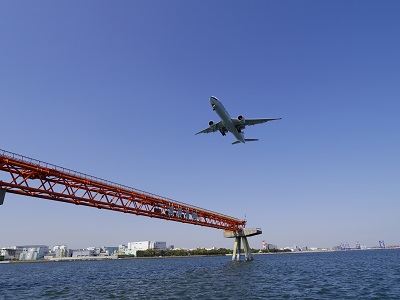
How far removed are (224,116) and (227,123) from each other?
162 cm

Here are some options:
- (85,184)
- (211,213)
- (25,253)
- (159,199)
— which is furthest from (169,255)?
(85,184)

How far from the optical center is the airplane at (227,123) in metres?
34.9

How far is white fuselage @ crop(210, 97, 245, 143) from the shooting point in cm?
3466

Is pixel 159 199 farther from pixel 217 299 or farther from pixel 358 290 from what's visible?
pixel 358 290

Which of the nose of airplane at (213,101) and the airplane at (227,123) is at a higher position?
the nose of airplane at (213,101)

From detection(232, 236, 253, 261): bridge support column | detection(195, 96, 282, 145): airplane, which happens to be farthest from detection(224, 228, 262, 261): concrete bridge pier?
detection(195, 96, 282, 145): airplane

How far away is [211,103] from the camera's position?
3472cm

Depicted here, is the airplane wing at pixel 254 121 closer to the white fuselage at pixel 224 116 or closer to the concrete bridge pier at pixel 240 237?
the white fuselage at pixel 224 116

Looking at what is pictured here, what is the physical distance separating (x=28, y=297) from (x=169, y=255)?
162644 millimetres

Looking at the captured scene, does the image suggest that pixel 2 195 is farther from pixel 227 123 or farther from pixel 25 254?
pixel 25 254

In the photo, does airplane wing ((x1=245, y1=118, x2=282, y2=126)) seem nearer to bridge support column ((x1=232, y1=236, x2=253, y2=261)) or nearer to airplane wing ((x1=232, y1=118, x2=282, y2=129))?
airplane wing ((x1=232, y1=118, x2=282, y2=129))

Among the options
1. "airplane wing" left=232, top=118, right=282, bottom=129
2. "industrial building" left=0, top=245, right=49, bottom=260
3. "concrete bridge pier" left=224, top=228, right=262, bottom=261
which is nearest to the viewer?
"airplane wing" left=232, top=118, right=282, bottom=129

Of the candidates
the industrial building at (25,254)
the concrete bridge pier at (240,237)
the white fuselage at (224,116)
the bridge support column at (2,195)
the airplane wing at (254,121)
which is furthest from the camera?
the industrial building at (25,254)

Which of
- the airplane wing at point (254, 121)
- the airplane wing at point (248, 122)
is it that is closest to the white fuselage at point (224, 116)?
the airplane wing at point (248, 122)
